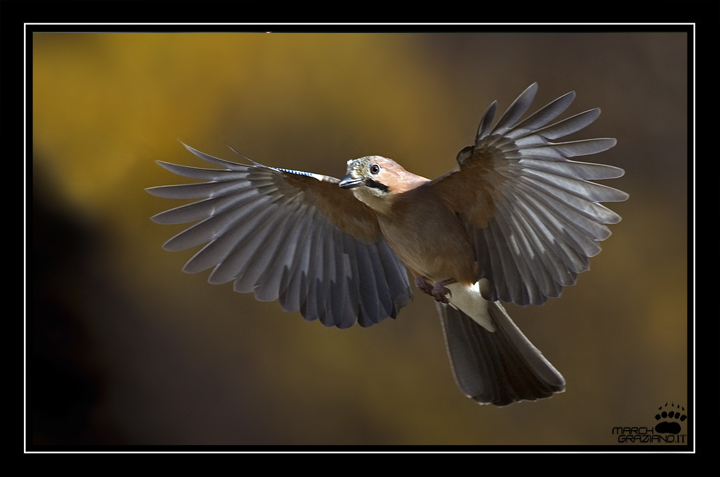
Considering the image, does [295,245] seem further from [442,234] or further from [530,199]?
[530,199]

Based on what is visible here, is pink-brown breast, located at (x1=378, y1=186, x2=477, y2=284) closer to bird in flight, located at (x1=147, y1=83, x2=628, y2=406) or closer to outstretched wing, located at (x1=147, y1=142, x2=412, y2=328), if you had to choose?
bird in flight, located at (x1=147, y1=83, x2=628, y2=406)

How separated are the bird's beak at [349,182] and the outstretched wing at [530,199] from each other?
0.26 meters

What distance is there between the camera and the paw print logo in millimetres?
2564

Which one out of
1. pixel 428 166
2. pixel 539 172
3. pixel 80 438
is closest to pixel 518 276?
pixel 539 172

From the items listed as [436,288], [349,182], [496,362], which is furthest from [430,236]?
[496,362]

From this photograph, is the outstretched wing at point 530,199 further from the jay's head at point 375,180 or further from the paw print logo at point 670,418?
the paw print logo at point 670,418

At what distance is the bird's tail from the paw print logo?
1.14ft

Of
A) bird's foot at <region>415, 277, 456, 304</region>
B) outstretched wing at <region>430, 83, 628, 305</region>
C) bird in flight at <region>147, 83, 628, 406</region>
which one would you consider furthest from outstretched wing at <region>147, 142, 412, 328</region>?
outstretched wing at <region>430, 83, 628, 305</region>

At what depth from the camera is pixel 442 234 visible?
2488 millimetres

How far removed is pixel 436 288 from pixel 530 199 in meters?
0.46
